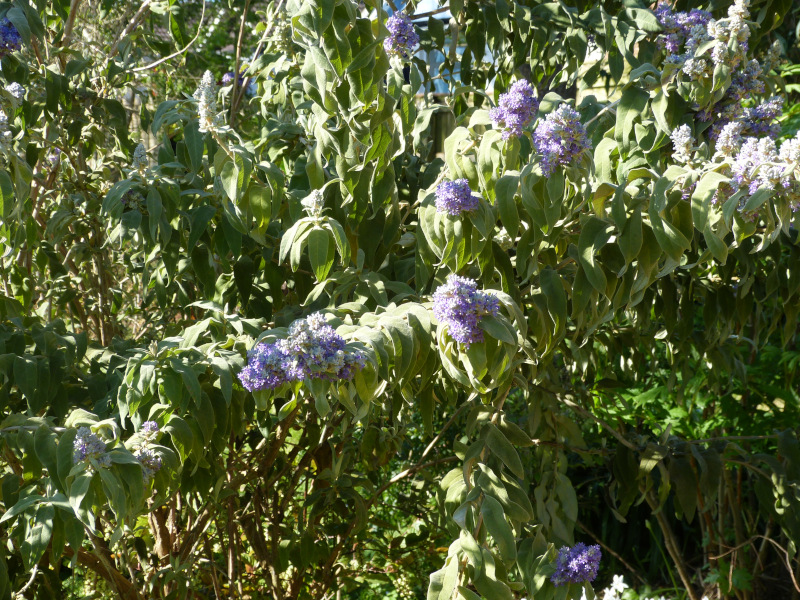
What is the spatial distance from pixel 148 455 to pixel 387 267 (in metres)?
0.93

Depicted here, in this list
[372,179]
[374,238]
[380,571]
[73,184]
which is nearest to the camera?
[372,179]

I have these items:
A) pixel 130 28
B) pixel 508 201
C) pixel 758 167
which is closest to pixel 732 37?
pixel 758 167

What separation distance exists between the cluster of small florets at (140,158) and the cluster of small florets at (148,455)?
2.33 ft

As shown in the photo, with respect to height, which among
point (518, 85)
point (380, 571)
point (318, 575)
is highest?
point (518, 85)

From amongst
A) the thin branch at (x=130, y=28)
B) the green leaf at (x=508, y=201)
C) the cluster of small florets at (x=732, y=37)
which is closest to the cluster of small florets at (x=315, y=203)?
the green leaf at (x=508, y=201)

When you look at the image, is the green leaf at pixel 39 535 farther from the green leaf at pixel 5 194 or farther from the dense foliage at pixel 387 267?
the green leaf at pixel 5 194

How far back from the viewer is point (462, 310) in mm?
1396

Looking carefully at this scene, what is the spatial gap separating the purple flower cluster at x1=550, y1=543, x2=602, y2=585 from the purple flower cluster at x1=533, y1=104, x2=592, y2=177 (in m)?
0.81

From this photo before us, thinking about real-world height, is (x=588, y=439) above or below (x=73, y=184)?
below

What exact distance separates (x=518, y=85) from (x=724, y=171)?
45 cm

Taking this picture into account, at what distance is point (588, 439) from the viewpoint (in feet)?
14.0

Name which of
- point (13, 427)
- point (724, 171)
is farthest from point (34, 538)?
point (724, 171)

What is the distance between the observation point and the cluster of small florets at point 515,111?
5.38ft

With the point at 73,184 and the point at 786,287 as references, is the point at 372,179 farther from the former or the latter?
the point at 73,184
